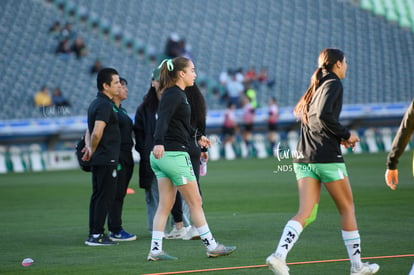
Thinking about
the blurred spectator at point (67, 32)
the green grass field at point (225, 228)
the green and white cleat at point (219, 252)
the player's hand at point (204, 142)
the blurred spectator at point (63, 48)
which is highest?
the blurred spectator at point (67, 32)

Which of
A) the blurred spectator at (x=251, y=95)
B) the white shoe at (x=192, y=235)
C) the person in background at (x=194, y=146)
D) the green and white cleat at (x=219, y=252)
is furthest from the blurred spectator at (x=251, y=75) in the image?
the green and white cleat at (x=219, y=252)

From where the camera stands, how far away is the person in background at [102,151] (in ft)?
36.9

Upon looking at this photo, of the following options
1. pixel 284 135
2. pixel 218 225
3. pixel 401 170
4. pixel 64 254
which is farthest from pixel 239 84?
pixel 64 254

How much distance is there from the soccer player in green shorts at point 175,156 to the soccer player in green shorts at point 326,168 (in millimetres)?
1471

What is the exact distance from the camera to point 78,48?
4091cm

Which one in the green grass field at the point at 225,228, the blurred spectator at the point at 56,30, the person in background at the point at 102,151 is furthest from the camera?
the blurred spectator at the point at 56,30

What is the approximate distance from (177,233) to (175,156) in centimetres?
284

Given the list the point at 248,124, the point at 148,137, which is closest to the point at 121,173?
the point at 148,137

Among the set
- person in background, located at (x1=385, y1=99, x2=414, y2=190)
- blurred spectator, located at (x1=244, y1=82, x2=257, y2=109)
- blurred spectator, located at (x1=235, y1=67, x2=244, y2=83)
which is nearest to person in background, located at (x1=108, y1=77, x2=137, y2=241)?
person in background, located at (x1=385, y1=99, x2=414, y2=190)

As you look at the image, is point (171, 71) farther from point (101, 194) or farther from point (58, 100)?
point (58, 100)

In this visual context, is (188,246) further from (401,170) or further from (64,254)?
(401,170)

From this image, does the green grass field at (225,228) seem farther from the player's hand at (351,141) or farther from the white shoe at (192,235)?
the player's hand at (351,141)

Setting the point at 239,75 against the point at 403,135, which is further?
the point at 239,75

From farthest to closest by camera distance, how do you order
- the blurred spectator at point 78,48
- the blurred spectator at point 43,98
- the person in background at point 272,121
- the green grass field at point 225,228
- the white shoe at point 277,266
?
the blurred spectator at point 78,48, the person in background at point 272,121, the blurred spectator at point 43,98, the green grass field at point 225,228, the white shoe at point 277,266
